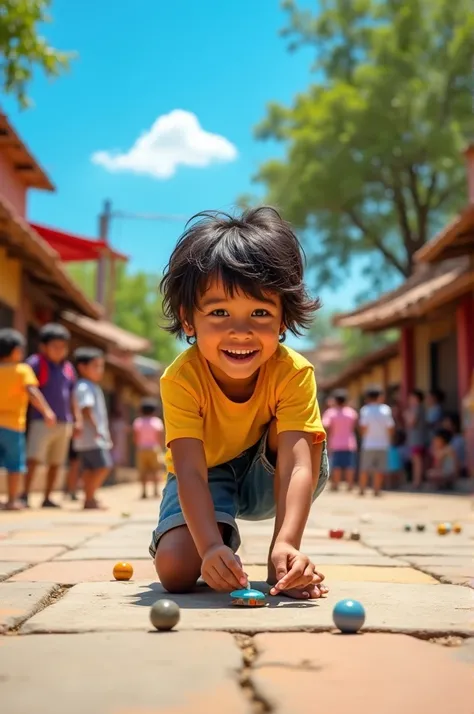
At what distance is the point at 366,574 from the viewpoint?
121 inches

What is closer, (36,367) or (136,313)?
(36,367)

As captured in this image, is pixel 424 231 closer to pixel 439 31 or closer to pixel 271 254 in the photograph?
pixel 439 31

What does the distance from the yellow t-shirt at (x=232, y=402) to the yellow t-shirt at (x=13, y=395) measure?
4386mm

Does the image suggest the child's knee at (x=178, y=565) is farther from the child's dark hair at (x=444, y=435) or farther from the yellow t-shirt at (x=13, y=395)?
the child's dark hair at (x=444, y=435)

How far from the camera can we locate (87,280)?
153ft

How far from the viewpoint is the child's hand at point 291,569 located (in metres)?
2.29

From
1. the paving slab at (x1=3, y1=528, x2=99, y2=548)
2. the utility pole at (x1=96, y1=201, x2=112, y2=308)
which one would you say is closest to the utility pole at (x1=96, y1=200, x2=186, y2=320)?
the utility pole at (x1=96, y1=201, x2=112, y2=308)

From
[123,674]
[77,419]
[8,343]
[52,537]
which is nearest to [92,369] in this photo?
[77,419]

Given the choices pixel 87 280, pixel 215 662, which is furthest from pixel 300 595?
pixel 87 280

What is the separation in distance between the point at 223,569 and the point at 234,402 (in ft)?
2.17

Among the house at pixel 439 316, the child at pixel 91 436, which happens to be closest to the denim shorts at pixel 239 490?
the child at pixel 91 436

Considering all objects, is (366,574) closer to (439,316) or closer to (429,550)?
(429,550)

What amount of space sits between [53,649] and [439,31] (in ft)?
82.2

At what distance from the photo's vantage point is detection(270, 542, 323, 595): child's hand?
2.29m
